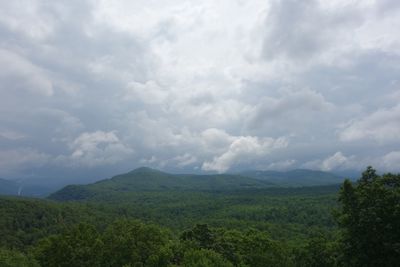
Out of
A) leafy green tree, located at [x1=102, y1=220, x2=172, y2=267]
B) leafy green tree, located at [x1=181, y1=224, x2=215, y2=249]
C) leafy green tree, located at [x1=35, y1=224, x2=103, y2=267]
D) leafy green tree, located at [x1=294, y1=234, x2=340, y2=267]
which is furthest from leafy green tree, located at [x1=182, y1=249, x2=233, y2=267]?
leafy green tree, located at [x1=294, y1=234, x2=340, y2=267]

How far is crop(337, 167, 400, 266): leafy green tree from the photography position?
116ft

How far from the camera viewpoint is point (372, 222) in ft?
118

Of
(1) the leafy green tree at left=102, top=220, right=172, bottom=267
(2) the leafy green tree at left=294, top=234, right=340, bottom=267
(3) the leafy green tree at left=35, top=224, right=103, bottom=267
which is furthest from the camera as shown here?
(2) the leafy green tree at left=294, top=234, right=340, bottom=267

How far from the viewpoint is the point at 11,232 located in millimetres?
154125

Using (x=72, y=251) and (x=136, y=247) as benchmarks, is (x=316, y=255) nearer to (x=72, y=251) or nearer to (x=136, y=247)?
(x=136, y=247)

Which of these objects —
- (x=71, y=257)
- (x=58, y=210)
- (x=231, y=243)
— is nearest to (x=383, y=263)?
(x=231, y=243)

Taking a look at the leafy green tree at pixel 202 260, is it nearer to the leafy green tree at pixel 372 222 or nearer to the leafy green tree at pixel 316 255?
the leafy green tree at pixel 372 222

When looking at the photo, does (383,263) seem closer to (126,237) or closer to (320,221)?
(126,237)

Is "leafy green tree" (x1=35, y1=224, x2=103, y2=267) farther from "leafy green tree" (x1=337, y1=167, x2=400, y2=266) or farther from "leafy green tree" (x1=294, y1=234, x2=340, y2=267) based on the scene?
"leafy green tree" (x1=337, y1=167, x2=400, y2=266)

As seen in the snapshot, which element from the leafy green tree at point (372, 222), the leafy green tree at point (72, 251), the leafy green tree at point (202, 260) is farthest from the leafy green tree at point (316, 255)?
the leafy green tree at point (72, 251)

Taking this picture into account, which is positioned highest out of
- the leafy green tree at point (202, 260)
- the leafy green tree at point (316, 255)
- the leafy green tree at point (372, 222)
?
the leafy green tree at point (372, 222)

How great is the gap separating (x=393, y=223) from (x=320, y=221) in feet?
472

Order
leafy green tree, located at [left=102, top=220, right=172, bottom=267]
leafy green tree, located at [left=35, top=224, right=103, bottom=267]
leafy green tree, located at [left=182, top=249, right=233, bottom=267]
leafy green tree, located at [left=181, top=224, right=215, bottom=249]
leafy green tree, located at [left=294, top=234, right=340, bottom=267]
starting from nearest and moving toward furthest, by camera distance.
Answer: leafy green tree, located at [left=182, top=249, right=233, bottom=267], leafy green tree, located at [left=102, top=220, right=172, bottom=267], leafy green tree, located at [left=35, top=224, right=103, bottom=267], leafy green tree, located at [left=294, top=234, right=340, bottom=267], leafy green tree, located at [left=181, top=224, right=215, bottom=249]

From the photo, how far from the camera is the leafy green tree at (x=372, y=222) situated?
3522cm
